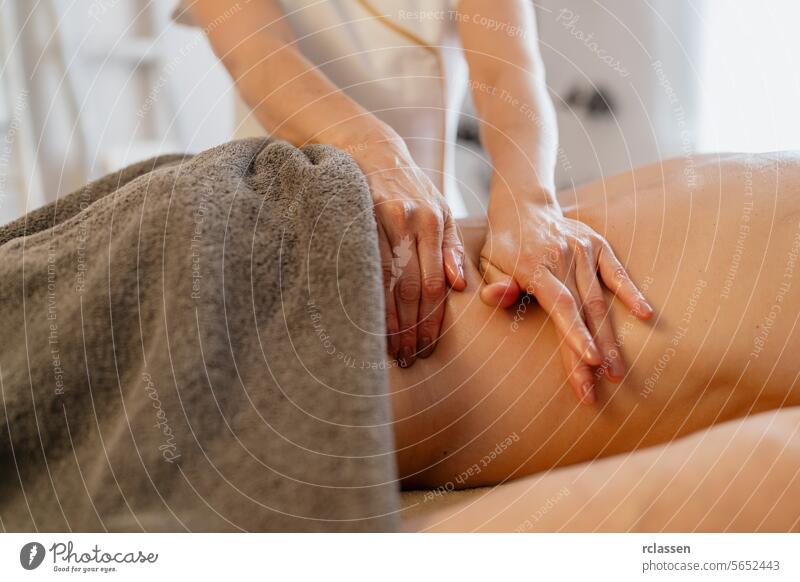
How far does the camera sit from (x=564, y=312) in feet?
1.57

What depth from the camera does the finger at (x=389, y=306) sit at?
48cm

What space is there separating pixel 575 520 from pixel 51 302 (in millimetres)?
377

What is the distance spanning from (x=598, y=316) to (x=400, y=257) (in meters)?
0.15

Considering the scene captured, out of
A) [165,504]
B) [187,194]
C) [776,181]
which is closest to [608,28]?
[776,181]

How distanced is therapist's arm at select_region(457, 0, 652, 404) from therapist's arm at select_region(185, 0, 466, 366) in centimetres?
5

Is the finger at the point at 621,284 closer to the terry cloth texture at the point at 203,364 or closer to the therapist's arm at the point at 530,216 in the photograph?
the therapist's arm at the point at 530,216

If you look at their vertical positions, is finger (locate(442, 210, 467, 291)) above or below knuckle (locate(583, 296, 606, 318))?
above

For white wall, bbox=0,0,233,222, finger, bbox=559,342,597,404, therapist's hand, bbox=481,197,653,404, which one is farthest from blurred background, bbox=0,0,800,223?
finger, bbox=559,342,597,404

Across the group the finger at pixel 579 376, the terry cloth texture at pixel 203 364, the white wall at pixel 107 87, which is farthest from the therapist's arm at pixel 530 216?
the white wall at pixel 107 87

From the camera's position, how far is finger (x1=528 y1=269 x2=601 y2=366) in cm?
47
